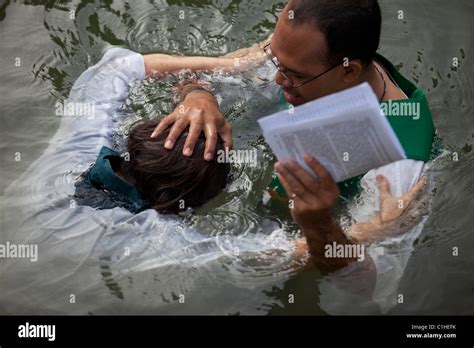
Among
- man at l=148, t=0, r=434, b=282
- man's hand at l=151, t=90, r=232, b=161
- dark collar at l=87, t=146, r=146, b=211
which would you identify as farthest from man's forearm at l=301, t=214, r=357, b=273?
dark collar at l=87, t=146, r=146, b=211

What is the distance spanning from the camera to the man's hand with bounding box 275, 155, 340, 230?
87.6 inches

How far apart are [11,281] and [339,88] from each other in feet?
5.42

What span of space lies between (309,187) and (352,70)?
88cm

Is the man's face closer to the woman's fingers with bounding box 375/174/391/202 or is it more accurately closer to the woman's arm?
the woman's fingers with bounding box 375/174/391/202

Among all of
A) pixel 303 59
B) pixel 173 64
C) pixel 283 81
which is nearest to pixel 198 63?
pixel 173 64

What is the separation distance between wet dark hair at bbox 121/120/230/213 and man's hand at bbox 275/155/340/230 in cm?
56

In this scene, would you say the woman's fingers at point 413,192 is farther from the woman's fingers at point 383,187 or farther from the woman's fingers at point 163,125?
the woman's fingers at point 163,125

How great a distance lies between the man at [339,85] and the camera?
2.81 metres

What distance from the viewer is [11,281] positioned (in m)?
3.06

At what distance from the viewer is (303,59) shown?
289cm

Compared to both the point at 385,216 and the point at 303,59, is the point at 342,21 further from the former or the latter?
the point at 385,216

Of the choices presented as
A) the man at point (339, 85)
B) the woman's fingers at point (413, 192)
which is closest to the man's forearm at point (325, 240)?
the man at point (339, 85)
